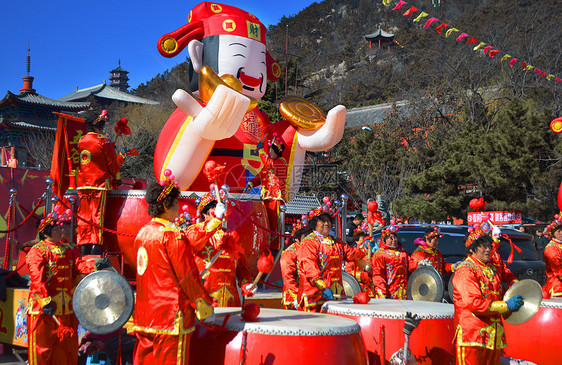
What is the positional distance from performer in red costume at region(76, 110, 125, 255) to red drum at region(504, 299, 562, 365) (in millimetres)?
4674

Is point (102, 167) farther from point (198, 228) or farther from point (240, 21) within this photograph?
point (198, 228)

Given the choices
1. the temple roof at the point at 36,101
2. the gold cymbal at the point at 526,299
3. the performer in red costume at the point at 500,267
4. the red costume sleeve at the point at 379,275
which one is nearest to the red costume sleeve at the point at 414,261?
the red costume sleeve at the point at 379,275

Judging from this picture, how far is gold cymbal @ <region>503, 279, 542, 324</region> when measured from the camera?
428cm

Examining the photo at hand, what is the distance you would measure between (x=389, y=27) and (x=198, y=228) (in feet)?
227

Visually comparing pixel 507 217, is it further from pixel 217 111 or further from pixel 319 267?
pixel 319 267

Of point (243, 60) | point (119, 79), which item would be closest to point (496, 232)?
point (243, 60)

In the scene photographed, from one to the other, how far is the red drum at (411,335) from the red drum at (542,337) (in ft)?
3.91

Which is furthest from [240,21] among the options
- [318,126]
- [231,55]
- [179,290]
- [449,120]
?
[449,120]

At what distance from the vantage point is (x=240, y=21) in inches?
324

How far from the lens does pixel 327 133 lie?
321 inches

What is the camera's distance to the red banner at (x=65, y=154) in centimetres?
716

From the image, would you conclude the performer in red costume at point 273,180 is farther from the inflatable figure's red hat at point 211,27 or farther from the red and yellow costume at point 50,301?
the red and yellow costume at point 50,301

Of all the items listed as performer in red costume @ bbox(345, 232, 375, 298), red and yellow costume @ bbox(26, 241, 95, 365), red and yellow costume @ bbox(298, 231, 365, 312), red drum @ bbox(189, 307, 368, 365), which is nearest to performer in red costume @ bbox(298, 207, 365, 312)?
red and yellow costume @ bbox(298, 231, 365, 312)

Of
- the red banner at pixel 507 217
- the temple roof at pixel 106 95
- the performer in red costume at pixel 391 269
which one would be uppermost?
the temple roof at pixel 106 95
